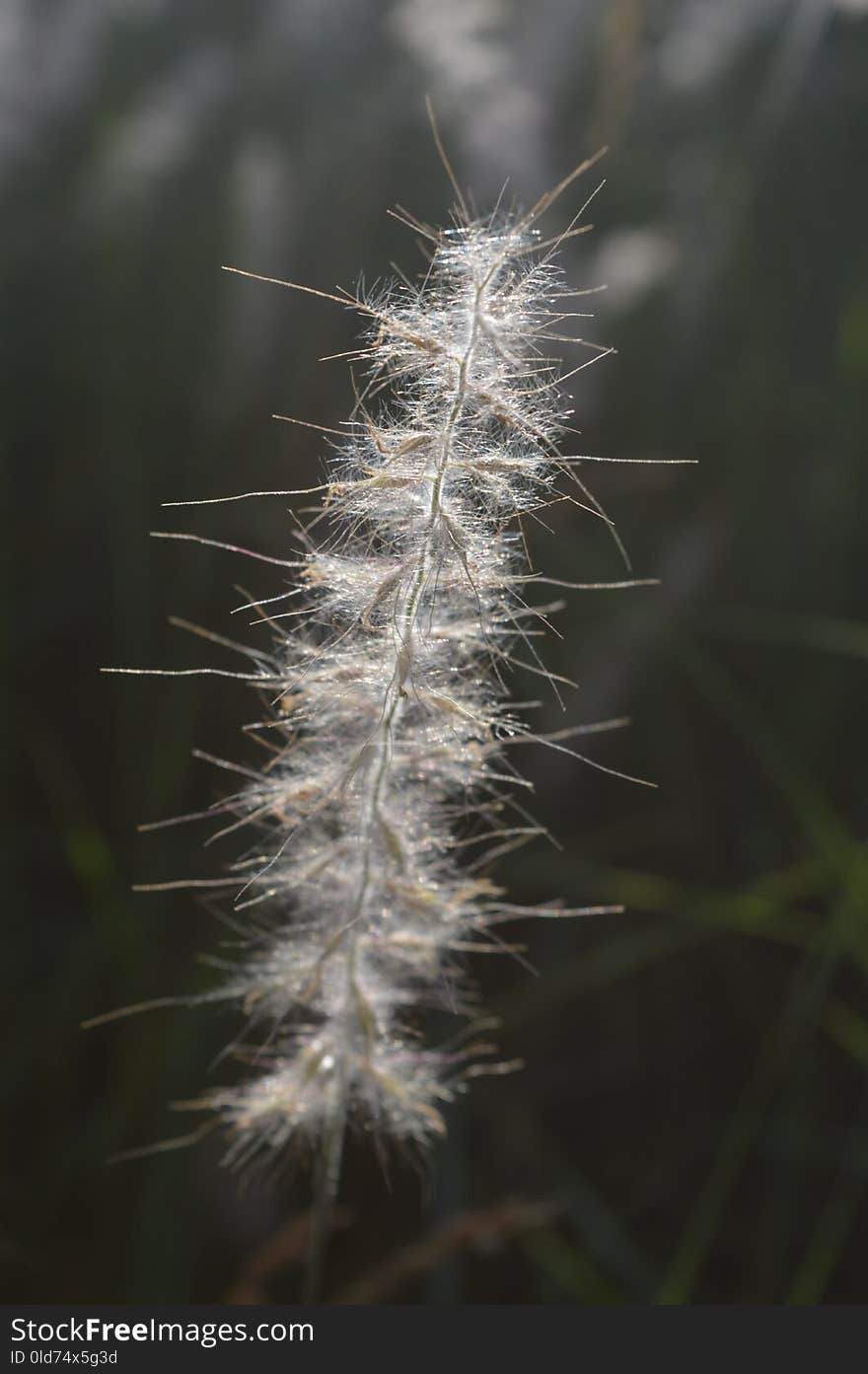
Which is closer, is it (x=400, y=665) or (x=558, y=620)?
(x=400, y=665)

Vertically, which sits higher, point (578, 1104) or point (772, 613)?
point (772, 613)

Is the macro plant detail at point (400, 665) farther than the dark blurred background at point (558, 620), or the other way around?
the dark blurred background at point (558, 620)

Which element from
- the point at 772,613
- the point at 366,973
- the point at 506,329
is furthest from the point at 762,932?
the point at 506,329

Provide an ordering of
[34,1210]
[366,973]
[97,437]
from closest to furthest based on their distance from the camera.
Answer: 1. [366,973]
2. [34,1210]
3. [97,437]

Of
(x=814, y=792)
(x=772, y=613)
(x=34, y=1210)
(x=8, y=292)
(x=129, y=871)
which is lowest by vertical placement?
(x=34, y=1210)

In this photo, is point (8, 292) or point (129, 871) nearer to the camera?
point (129, 871)

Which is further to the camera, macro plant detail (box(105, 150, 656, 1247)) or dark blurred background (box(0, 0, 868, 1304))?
dark blurred background (box(0, 0, 868, 1304))

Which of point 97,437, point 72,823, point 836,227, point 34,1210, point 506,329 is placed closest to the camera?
point 506,329

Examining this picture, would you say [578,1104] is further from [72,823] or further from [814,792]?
[72,823]
